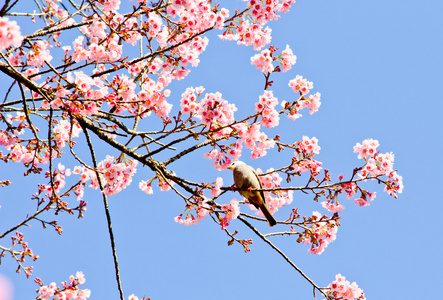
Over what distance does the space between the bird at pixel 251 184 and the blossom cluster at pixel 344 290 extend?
1046 millimetres

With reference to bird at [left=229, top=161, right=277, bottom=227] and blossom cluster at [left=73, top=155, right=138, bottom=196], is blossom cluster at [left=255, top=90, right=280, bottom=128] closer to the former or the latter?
bird at [left=229, top=161, right=277, bottom=227]

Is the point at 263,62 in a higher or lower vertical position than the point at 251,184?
higher

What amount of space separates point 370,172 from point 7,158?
184 inches

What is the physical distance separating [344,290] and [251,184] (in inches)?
68.6

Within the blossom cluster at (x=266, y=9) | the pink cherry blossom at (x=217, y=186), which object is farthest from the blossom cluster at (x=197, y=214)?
the blossom cluster at (x=266, y=9)

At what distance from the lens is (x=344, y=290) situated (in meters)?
4.90

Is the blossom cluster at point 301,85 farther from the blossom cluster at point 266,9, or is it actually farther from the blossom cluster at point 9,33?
the blossom cluster at point 9,33

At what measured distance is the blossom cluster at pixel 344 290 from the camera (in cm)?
490

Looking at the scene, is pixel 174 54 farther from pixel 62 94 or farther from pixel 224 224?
pixel 224 224

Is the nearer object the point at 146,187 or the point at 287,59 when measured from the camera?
the point at 287,59

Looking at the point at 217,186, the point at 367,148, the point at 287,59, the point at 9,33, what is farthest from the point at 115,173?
the point at 367,148

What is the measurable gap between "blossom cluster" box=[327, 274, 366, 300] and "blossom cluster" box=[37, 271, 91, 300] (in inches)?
130

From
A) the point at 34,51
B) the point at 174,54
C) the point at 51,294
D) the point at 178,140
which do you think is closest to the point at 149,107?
the point at 178,140

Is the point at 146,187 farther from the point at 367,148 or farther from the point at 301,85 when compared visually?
the point at 367,148
